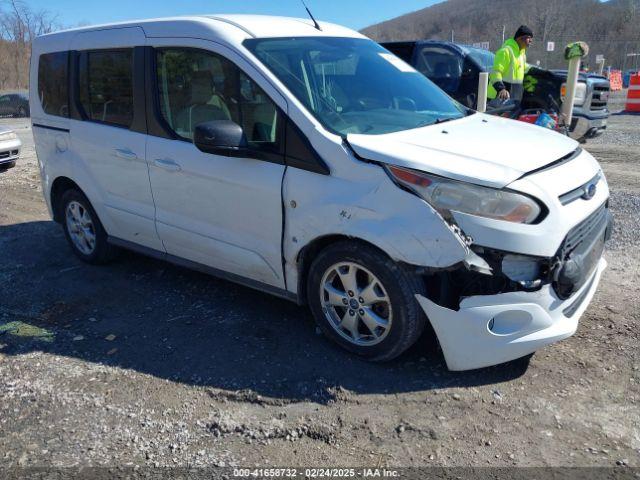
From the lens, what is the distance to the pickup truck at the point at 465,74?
30.2 feet

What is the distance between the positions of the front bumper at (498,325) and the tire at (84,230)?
3325mm

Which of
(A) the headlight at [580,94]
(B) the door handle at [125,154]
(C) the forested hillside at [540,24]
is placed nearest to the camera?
(B) the door handle at [125,154]

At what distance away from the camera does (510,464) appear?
262 centimetres

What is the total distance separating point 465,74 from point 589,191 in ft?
21.4

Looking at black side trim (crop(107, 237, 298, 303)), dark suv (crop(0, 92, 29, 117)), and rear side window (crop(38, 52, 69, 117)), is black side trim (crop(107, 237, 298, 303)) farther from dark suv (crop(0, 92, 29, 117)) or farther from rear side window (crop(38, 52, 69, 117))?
dark suv (crop(0, 92, 29, 117))

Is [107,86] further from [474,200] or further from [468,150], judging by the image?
[474,200]

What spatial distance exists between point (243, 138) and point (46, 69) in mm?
2783

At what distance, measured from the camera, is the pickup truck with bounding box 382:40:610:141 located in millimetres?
9219

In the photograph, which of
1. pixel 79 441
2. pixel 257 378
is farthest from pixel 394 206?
pixel 79 441

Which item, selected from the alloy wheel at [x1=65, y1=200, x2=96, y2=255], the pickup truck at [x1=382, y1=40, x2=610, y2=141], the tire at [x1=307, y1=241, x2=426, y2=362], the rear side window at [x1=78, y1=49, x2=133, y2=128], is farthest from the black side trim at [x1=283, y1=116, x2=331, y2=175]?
the pickup truck at [x1=382, y1=40, x2=610, y2=141]

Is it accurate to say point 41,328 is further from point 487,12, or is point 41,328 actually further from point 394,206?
point 487,12

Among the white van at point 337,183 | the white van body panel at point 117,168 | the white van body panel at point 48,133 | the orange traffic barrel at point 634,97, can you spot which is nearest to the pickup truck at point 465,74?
the white van at point 337,183

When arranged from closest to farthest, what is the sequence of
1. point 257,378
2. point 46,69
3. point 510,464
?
1. point 510,464
2. point 257,378
3. point 46,69

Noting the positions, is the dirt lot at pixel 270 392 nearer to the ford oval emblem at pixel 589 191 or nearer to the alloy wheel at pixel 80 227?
the alloy wheel at pixel 80 227
